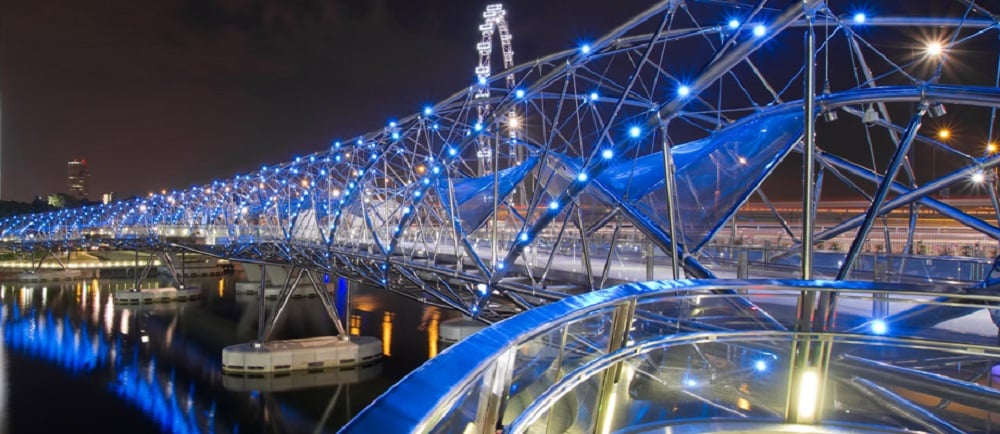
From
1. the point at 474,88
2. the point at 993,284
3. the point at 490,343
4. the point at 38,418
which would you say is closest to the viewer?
the point at 490,343

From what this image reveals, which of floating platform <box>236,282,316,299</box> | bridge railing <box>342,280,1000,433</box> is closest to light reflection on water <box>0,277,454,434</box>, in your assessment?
floating platform <box>236,282,316,299</box>

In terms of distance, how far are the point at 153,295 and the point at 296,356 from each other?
43.1 m

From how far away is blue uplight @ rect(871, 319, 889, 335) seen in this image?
781cm

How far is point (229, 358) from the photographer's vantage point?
1713 inches

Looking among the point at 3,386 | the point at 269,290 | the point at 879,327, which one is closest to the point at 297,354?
the point at 3,386

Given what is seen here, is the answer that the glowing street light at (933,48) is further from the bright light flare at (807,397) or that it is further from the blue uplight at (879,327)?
the bright light flare at (807,397)

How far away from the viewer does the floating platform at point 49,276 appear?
340 ft

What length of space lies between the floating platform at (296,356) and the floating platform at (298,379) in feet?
1.29

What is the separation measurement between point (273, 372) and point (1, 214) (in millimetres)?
197678

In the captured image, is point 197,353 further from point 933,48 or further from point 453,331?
point 933,48

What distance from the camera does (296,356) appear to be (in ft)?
142

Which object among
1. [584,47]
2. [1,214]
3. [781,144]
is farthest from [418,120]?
[1,214]

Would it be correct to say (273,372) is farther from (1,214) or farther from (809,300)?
(1,214)

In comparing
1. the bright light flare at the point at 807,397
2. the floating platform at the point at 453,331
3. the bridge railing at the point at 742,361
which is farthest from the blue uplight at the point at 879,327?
the floating platform at the point at 453,331
